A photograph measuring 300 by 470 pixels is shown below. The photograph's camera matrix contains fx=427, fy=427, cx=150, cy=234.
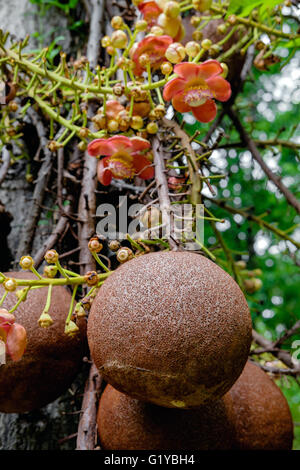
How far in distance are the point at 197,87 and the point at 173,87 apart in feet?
0.15

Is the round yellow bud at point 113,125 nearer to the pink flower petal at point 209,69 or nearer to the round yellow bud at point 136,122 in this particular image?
the round yellow bud at point 136,122

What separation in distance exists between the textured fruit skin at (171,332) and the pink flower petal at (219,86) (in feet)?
1.14

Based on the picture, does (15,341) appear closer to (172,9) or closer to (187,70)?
(187,70)

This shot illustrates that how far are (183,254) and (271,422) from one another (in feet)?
1.09

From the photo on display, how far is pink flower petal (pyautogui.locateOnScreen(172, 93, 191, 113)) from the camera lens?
0.73m

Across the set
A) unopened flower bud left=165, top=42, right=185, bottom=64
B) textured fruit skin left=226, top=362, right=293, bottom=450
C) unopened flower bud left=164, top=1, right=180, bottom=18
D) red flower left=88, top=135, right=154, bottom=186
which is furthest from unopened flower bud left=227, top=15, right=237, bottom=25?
textured fruit skin left=226, top=362, right=293, bottom=450

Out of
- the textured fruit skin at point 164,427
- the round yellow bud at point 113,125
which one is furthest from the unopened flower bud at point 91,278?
the round yellow bud at point 113,125

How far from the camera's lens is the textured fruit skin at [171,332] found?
482 millimetres

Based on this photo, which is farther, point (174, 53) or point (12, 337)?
point (174, 53)

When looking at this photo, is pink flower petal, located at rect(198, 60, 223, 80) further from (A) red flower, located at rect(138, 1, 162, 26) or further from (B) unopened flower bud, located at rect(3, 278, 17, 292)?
(B) unopened flower bud, located at rect(3, 278, 17, 292)

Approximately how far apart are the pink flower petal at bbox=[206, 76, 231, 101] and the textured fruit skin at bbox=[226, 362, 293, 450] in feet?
1.56

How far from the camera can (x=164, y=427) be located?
0.59m

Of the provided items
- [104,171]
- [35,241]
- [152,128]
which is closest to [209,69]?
[152,128]
